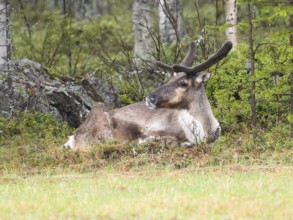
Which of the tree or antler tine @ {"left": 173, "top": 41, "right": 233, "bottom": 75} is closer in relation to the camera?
antler tine @ {"left": 173, "top": 41, "right": 233, "bottom": 75}

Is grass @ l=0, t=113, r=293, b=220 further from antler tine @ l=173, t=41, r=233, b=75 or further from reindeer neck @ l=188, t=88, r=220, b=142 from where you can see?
antler tine @ l=173, t=41, r=233, b=75

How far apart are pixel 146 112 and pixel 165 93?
2.21 ft

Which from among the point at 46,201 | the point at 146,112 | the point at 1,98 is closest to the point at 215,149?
the point at 146,112

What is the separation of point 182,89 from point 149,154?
1839 mm

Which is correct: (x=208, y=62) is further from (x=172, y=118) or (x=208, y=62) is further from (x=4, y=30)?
(x=4, y=30)

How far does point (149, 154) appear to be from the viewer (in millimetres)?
13398

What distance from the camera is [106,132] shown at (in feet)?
50.2

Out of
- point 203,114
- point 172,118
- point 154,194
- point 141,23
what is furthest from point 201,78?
point 141,23

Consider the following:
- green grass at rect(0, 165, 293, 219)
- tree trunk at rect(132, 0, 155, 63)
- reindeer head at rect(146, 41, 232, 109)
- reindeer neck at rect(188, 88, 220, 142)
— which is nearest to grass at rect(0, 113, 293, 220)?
green grass at rect(0, 165, 293, 219)

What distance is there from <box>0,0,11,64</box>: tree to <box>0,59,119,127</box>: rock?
0.30 m

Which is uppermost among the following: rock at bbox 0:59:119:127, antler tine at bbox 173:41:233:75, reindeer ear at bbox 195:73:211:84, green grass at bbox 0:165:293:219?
antler tine at bbox 173:41:233:75

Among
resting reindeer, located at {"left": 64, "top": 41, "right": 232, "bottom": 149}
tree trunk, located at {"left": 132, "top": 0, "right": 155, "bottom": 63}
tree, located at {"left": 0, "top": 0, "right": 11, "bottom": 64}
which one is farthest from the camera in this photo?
tree trunk, located at {"left": 132, "top": 0, "right": 155, "bottom": 63}

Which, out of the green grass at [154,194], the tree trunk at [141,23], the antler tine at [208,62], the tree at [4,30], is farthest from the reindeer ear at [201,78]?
the tree trunk at [141,23]

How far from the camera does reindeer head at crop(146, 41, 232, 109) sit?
1455 cm
